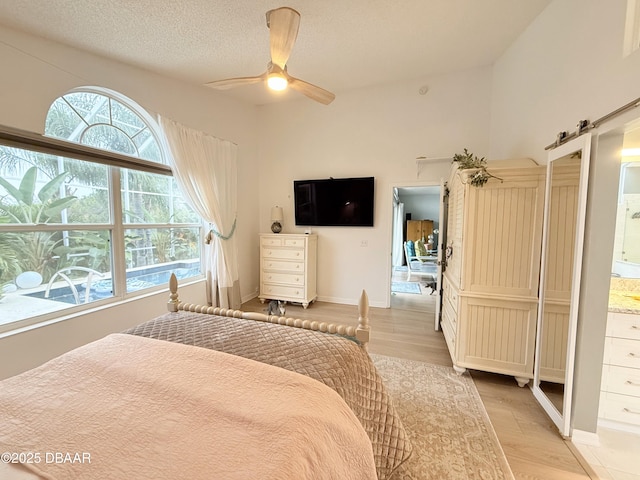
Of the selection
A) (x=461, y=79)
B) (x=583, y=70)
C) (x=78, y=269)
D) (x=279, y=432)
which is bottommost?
(x=279, y=432)

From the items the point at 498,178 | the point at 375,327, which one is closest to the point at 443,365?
the point at 375,327

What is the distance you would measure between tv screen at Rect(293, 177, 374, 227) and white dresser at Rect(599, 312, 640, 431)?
2.78m

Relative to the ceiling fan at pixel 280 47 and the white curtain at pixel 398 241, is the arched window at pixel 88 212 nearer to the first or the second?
the ceiling fan at pixel 280 47

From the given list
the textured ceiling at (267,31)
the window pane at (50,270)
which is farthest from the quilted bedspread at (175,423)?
→ the textured ceiling at (267,31)

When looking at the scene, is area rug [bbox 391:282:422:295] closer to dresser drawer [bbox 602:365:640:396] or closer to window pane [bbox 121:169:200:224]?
dresser drawer [bbox 602:365:640:396]

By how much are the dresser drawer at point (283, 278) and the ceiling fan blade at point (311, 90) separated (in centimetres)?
257

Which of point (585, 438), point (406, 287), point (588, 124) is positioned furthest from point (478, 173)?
point (406, 287)

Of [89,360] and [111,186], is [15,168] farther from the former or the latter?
[89,360]

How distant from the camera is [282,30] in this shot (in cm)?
192

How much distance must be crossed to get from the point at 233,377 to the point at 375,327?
2.62 meters

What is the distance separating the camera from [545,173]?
211 centimetres

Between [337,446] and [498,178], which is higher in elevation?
[498,178]

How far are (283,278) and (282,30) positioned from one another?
10.5 feet

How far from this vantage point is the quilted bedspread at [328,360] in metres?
1.32
